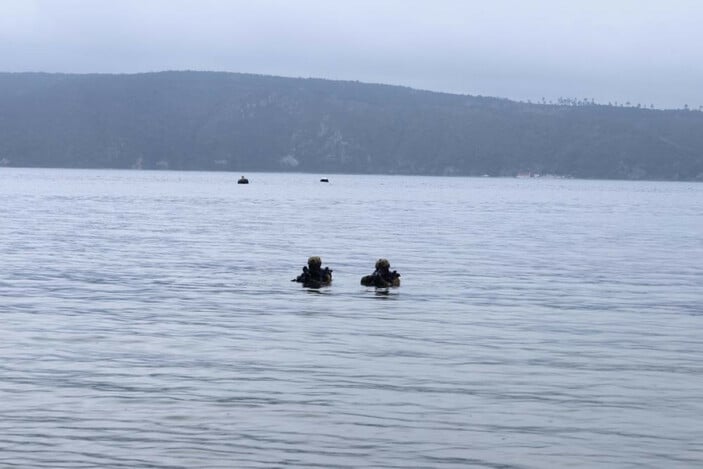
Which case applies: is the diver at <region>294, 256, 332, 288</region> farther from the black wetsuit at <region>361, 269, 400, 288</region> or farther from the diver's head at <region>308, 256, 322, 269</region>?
the black wetsuit at <region>361, 269, 400, 288</region>

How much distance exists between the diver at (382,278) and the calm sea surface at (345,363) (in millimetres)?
356

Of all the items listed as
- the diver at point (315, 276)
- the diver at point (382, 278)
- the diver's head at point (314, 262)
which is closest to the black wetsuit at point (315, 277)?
the diver at point (315, 276)

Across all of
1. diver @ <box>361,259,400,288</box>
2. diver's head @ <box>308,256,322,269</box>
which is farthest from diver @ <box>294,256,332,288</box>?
diver @ <box>361,259,400,288</box>

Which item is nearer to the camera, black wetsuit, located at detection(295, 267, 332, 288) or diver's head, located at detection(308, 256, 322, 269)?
diver's head, located at detection(308, 256, 322, 269)

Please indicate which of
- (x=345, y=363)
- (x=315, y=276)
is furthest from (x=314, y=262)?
(x=345, y=363)

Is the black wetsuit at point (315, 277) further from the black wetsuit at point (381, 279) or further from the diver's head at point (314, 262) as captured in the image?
the black wetsuit at point (381, 279)

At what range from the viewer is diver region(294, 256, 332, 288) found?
1495 inches

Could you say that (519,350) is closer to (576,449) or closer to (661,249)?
(576,449)

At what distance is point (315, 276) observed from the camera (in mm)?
38344

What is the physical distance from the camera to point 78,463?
51.5ft

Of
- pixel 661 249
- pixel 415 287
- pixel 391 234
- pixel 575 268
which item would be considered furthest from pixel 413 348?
pixel 391 234

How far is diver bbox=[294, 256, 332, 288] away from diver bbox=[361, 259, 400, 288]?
1050 millimetres

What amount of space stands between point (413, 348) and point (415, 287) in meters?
13.8

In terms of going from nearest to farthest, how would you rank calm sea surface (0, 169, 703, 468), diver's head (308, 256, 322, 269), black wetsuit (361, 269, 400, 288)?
1. calm sea surface (0, 169, 703, 468)
2. diver's head (308, 256, 322, 269)
3. black wetsuit (361, 269, 400, 288)
